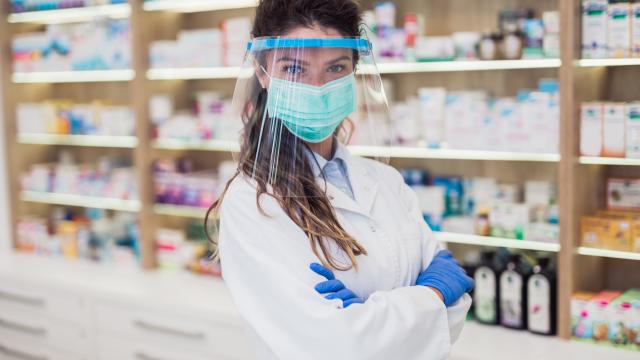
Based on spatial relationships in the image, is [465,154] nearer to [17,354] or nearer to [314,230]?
[314,230]

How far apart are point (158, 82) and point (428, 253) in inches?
104

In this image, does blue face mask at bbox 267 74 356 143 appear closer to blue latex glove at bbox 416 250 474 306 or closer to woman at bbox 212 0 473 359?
woman at bbox 212 0 473 359

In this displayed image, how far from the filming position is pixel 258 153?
5.49 ft

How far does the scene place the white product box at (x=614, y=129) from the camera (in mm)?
2687

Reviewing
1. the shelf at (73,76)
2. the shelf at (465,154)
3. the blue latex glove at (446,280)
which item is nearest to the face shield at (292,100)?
the blue latex glove at (446,280)

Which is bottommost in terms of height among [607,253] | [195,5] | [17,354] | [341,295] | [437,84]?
[17,354]

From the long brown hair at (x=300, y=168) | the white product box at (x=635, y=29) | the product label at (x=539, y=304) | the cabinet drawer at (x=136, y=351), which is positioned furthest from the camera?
the cabinet drawer at (x=136, y=351)

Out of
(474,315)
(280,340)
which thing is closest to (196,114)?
(474,315)

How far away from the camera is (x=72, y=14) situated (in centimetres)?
434

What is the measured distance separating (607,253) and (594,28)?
3.06 ft

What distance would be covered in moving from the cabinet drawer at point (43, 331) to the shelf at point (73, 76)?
1500mm

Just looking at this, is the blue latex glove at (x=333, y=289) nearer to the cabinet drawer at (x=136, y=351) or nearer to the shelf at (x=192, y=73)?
the cabinet drawer at (x=136, y=351)

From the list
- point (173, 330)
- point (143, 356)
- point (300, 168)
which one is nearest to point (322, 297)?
point (300, 168)

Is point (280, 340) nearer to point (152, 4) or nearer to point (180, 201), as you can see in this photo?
point (180, 201)
